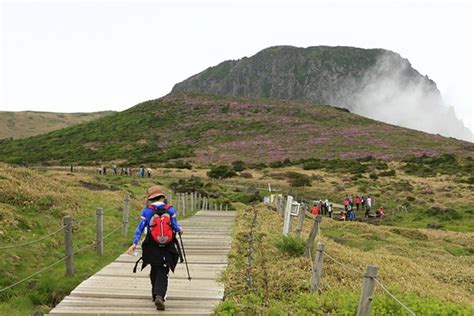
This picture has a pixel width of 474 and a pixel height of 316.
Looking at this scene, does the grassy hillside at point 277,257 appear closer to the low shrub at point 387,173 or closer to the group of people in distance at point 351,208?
the group of people in distance at point 351,208

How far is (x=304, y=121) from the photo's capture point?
93.1 meters

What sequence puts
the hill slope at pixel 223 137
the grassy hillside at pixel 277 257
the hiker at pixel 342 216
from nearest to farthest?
the grassy hillside at pixel 277 257
the hiker at pixel 342 216
the hill slope at pixel 223 137

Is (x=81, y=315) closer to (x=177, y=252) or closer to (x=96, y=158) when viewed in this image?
(x=177, y=252)

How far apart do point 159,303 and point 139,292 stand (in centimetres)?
122

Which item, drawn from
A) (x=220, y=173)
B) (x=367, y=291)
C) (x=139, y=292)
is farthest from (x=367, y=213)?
(x=367, y=291)

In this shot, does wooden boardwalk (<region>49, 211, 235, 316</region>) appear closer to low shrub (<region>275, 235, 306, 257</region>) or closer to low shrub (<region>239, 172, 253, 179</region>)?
low shrub (<region>275, 235, 306, 257</region>)

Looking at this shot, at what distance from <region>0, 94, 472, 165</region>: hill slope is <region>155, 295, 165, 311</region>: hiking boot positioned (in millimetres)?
60015

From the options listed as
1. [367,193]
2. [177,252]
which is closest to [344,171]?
[367,193]

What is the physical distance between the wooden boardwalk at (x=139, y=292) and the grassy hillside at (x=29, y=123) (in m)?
119

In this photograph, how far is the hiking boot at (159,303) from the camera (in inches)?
299

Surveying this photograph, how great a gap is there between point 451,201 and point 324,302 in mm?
35871

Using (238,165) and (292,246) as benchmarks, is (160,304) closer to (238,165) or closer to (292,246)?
(292,246)

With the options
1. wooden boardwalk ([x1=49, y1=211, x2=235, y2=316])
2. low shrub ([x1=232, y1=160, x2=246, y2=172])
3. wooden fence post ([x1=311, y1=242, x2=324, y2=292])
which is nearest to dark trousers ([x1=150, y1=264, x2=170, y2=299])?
wooden boardwalk ([x1=49, y1=211, x2=235, y2=316])

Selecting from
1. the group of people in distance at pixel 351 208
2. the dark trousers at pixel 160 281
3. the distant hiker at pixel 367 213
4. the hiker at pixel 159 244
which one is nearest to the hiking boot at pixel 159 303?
the hiker at pixel 159 244
